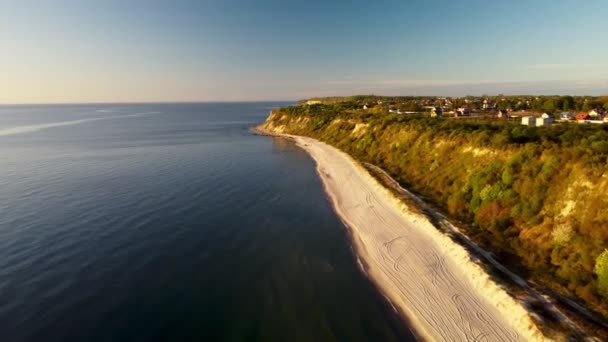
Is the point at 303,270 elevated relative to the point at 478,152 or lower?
lower

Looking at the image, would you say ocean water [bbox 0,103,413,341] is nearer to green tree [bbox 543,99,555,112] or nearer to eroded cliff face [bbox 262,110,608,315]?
eroded cliff face [bbox 262,110,608,315]

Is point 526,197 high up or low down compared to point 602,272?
up

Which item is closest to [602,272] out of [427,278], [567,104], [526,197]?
[526,197]

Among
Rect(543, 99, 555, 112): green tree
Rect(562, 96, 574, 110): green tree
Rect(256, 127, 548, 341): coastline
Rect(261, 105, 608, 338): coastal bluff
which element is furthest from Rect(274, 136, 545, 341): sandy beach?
Rect(562, 96, 574, 110): green tree

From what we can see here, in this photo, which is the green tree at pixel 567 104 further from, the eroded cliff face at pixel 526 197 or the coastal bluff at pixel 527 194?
the eroded cliff face at pixel 526 197

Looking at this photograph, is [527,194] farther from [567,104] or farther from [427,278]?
[567,104]

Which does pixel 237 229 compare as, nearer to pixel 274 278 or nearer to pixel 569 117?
pixel 274 278

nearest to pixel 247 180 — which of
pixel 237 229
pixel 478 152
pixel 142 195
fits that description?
pixel 142 195
